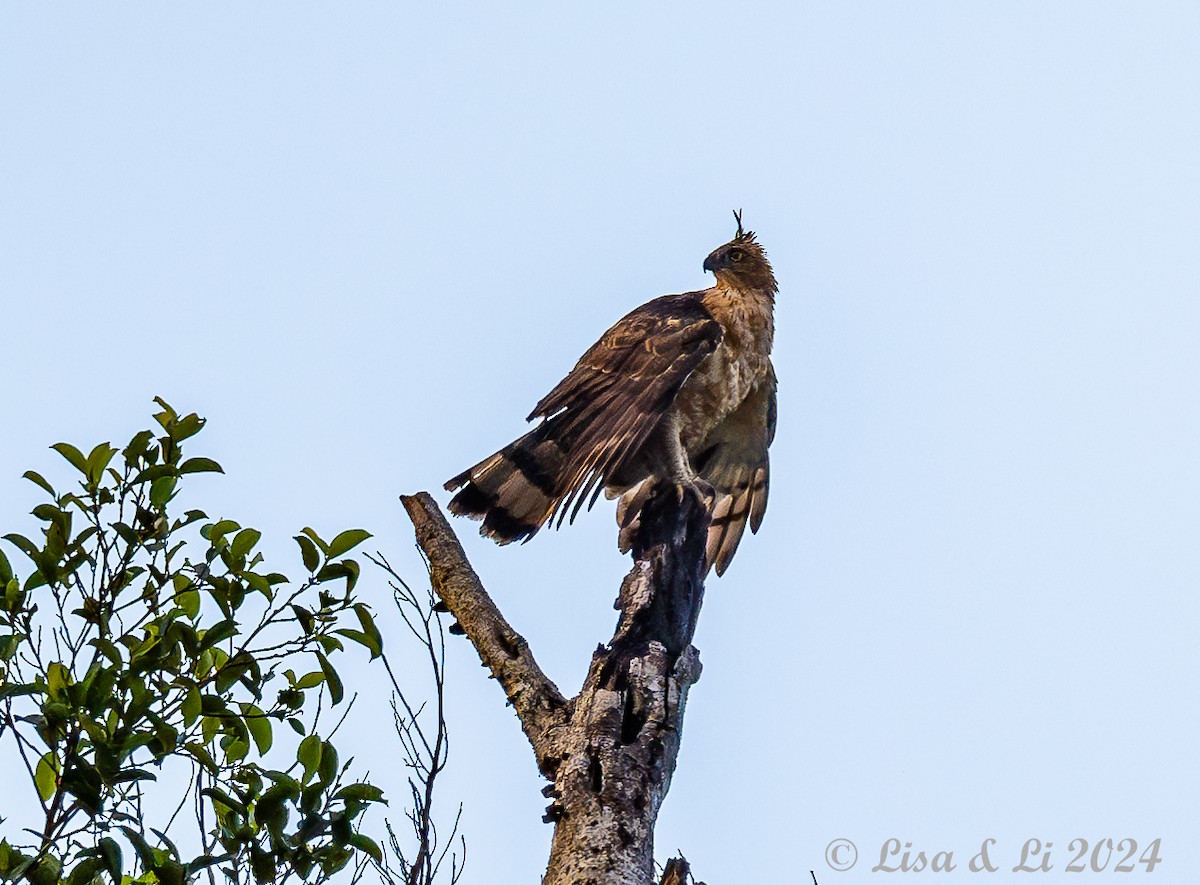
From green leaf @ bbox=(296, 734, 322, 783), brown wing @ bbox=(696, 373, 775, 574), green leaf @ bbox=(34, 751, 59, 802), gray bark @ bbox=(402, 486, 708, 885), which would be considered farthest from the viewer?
brown wing @ bbox=(696, 373, 775, 574)

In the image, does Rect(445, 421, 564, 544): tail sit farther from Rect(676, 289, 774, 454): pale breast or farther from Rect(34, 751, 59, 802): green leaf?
Rect(34, 751, 59, 802): green leaf

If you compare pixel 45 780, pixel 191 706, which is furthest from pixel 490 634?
pixel 45 780

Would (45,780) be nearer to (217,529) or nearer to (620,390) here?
(217,529)

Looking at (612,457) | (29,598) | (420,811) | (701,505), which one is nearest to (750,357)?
(612,457)

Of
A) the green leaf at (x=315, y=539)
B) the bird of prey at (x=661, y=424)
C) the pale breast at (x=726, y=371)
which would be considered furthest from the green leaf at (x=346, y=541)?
the pale breast at (x=726, y=371)

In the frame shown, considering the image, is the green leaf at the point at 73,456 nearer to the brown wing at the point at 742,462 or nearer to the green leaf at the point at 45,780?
the green leaf at the point at 45,780

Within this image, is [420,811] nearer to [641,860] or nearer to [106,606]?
[641,860]

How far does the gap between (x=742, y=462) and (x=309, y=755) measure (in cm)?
377

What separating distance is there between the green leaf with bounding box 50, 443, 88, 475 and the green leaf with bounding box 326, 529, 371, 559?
56 cm

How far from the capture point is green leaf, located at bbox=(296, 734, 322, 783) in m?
3.19

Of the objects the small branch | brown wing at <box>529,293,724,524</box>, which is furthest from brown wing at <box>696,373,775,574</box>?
the small branch

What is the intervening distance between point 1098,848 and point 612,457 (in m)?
2.22

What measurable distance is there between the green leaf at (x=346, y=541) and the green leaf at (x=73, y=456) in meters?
0.56

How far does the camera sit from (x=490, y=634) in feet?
12.6
